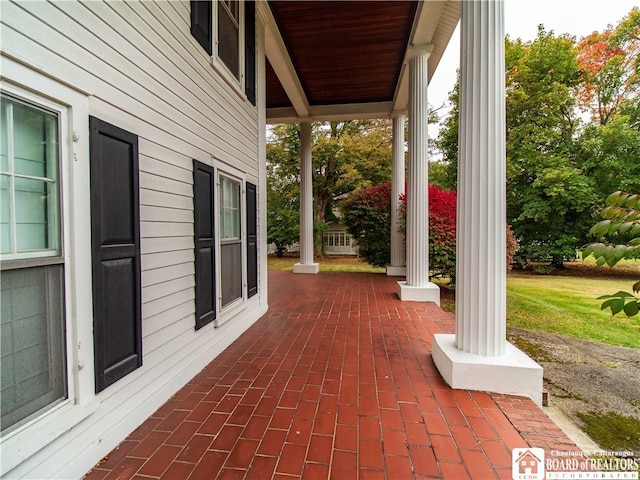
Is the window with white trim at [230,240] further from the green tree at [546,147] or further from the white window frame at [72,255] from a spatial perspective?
the green tree at [546,147]

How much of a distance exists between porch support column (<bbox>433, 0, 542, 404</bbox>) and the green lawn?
10.9 feet

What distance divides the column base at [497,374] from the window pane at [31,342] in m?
2.54

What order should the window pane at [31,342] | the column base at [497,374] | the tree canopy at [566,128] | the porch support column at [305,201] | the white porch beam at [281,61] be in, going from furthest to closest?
the tree canopy at [566,128]
the porch support column at [305,201]
the white porch beam at [281,61]
the column base at [497,374]
the window pane at [31,342]

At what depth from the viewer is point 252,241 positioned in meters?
4.14

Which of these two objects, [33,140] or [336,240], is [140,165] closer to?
[33,140]

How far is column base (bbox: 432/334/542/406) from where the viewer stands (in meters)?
2.26

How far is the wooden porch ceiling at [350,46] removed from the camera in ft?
14.9

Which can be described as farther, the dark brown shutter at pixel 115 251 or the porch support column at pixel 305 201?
the porch support column at pixel 305 201

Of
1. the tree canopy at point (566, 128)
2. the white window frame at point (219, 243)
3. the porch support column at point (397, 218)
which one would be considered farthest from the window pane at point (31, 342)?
the tree canopy at point (566, 128)

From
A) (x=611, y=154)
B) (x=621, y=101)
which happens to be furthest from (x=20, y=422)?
(x=621, y=101)

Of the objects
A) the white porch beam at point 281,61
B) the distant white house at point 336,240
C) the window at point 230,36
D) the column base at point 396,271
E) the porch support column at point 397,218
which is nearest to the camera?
the window at point 230,36

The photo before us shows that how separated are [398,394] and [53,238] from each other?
7.90ft

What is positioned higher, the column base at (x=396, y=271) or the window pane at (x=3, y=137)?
the window pane at (x=3, y=137)

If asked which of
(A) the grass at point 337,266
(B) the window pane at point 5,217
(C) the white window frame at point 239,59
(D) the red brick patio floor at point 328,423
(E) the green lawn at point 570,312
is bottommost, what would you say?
(E) the green lawn at point 570,312
